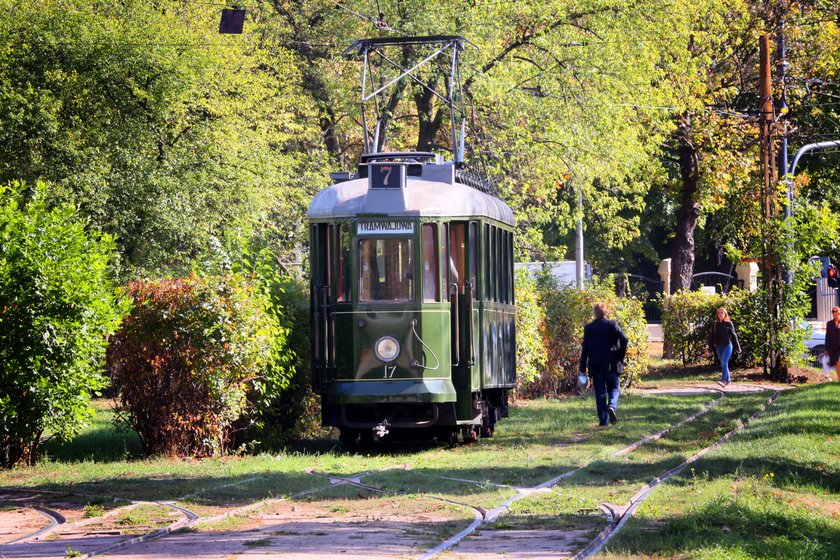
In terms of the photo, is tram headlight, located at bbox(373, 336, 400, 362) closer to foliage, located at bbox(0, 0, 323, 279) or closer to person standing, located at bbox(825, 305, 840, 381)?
foliage, located at bbox(0, 0, 323, 279)

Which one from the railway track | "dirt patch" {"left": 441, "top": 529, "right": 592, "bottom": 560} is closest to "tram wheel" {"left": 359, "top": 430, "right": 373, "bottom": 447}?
the railway track

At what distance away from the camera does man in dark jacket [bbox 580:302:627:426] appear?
754 inches

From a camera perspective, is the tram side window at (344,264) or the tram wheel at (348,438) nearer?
the tram side window at (344,264)

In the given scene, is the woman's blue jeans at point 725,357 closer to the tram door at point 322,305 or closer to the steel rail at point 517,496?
the steel rail at point 517,496

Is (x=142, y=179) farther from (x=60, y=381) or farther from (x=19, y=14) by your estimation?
(x=60, y=381)

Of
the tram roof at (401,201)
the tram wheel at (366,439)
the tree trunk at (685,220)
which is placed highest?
the tree trunk at (685,220)

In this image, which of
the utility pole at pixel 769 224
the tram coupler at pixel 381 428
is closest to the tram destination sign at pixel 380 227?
the tram coupler at pixel 381 428

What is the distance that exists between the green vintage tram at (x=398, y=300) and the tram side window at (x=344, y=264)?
0.05ft

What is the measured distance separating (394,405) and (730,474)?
4.86 meters

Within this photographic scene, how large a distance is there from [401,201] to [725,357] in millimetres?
15290

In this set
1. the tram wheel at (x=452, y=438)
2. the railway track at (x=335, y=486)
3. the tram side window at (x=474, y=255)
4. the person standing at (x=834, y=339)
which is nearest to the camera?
the railway track at (x=335, y=486)

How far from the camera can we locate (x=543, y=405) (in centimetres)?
2400

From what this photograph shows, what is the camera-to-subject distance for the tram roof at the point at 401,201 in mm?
15867

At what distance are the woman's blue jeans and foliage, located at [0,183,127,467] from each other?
17.5m
